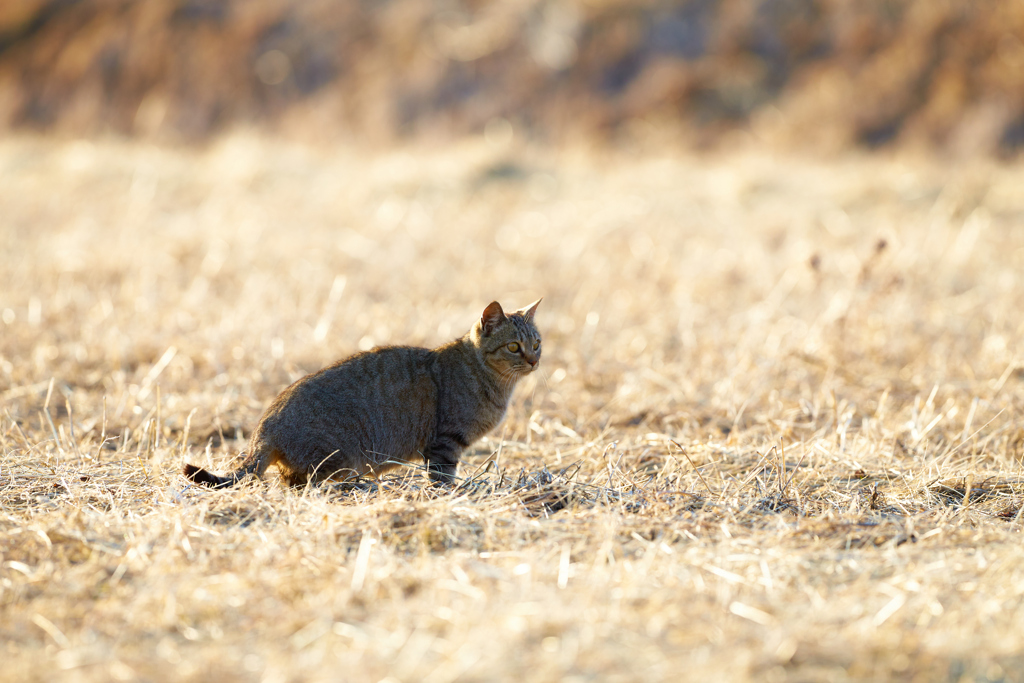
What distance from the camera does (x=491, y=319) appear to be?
3.92 metres

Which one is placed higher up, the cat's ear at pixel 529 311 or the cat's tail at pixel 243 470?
the cat's ear at pixel 529 311

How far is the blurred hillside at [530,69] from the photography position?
607 inches

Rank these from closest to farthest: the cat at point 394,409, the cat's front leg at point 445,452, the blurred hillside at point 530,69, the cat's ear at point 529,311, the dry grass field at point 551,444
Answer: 1. the dry grass field at point 551,444
2. the cat at point 394,409
3. the cat's front leg at point 445,452
4. the cat's ear at point 529,311
5. the blurred hillside at point 530,69

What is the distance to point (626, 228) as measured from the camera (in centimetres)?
886

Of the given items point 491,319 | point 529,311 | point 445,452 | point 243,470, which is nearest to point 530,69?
point 529,311

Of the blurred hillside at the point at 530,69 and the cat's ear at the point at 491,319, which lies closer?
the cat's ear at the point at 491,319

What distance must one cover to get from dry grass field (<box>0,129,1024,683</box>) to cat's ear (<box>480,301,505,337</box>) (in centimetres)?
60

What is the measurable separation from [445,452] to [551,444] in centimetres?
68

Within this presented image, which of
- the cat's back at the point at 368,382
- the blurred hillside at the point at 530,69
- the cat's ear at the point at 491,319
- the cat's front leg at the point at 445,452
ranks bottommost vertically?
the cat's front leg at the point at 445,452

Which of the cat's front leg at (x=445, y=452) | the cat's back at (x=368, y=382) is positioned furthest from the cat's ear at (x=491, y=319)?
the cat's front leg at (x=445, y=452)

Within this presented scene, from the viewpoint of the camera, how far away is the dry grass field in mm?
2395

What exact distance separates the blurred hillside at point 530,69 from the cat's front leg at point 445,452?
12.0m

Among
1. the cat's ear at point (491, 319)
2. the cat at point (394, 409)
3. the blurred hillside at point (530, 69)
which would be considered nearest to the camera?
the cat at point (394, 409)

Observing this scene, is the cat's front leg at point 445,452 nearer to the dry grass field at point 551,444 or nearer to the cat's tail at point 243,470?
the dry grass field at point 551,444
